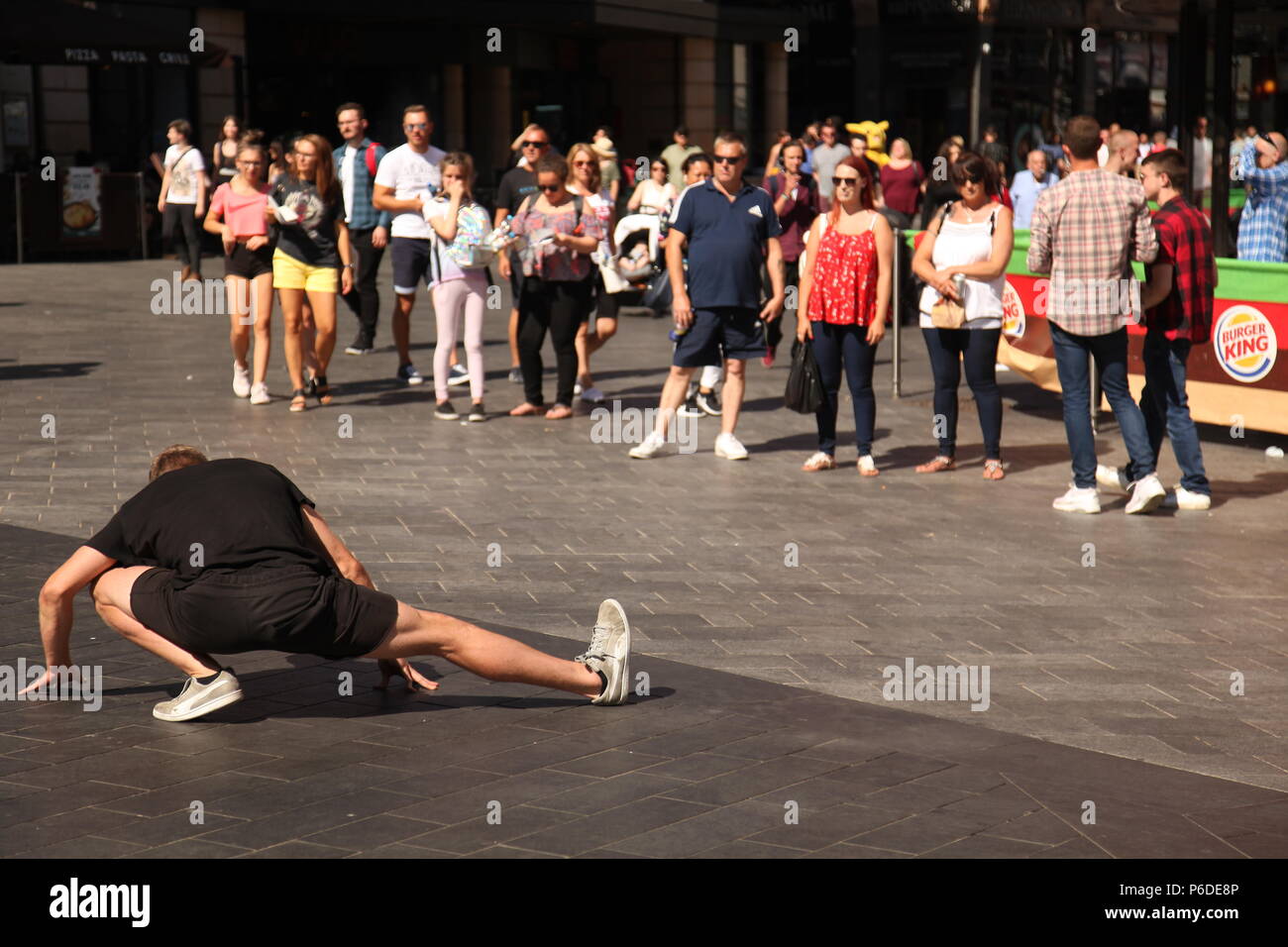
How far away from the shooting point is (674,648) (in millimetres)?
6980

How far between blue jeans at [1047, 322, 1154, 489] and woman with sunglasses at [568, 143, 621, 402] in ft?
12.3

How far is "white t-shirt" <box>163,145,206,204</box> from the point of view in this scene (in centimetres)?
2064

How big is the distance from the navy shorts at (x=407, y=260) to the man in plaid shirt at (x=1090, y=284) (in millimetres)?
5598

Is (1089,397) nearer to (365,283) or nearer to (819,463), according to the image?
(819,463)

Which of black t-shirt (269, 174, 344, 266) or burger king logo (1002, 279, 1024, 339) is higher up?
black t-shirt (269, 174, 344, 266)

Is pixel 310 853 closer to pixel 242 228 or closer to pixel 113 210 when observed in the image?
pixel 242 228

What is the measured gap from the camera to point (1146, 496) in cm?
964

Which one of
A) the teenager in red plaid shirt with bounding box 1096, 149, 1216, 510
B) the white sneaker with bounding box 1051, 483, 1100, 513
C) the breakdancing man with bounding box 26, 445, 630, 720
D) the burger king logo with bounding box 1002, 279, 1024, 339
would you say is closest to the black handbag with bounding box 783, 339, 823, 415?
the white sneaker with bounding box 1051, 483, 1100, 513

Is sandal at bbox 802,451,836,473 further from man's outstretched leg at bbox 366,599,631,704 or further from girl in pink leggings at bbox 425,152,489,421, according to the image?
man's outstretched leg at bbox 366,599,631,704

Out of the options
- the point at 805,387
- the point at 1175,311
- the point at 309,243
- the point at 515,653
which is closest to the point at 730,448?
the point at 805,387

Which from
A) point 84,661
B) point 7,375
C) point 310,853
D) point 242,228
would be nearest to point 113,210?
point 7,375

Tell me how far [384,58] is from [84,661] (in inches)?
1064

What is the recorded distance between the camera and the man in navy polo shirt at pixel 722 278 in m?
10.9
